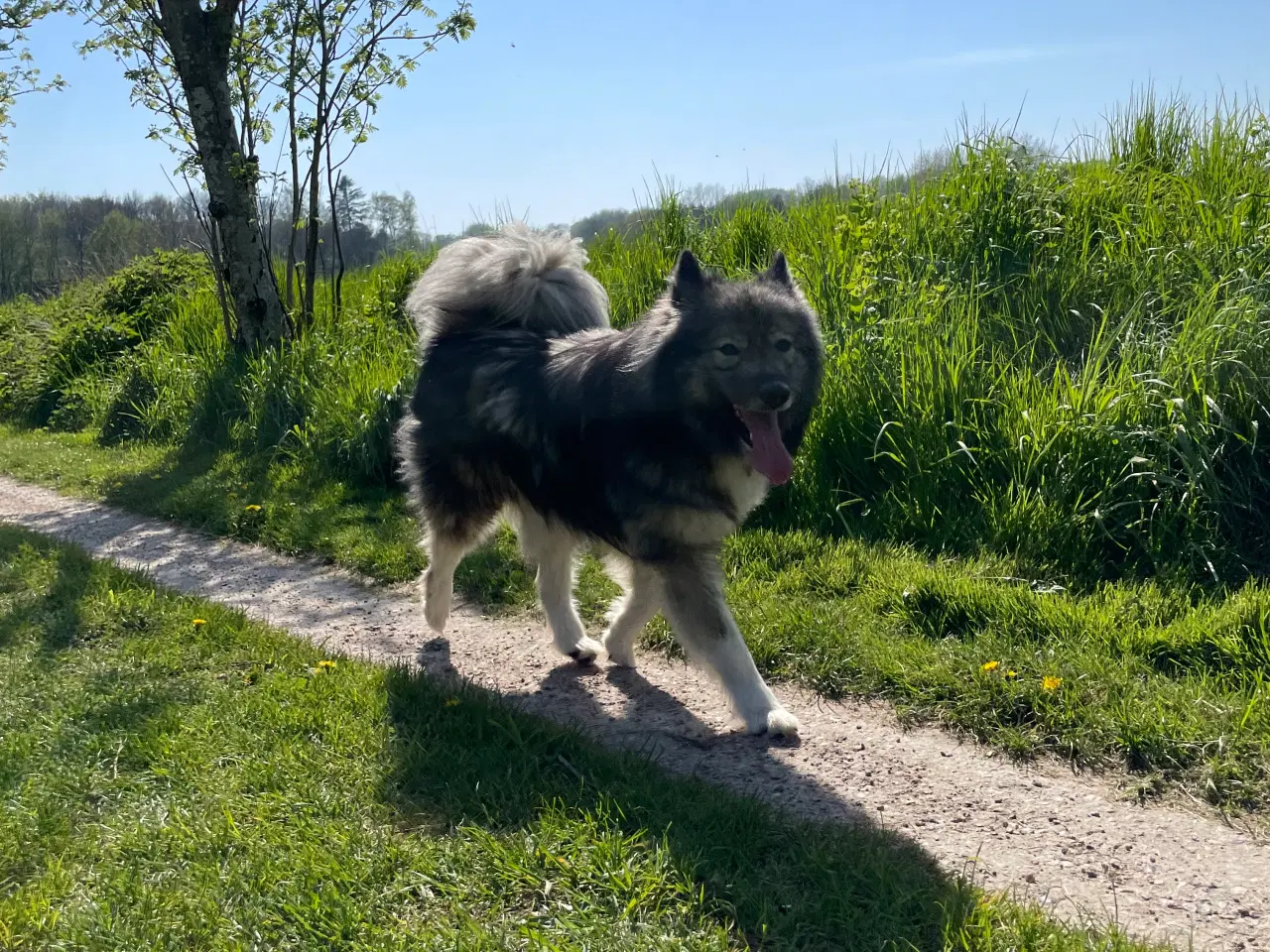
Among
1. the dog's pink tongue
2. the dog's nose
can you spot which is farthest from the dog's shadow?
the dog's nose

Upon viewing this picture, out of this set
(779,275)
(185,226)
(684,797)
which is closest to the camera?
(684,797)

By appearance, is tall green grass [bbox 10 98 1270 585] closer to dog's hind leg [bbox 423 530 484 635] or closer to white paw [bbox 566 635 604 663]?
white paw [bbox 566 635 604 663]

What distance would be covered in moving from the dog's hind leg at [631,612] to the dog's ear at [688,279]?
1.19 m

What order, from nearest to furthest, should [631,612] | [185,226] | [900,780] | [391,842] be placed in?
[391,842] < [900,780] < [631,612] < [185,226]

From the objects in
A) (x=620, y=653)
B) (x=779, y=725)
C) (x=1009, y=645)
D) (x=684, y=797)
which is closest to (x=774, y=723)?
(x=779, y=725)

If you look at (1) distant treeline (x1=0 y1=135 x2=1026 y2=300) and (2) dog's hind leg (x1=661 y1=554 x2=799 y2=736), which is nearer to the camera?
(2) dog's hind leg (x1=661 y1=554 x2=799 y2=736)

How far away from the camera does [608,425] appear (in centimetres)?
434

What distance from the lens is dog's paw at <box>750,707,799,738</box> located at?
13.6 feet

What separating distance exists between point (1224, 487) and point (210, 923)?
4.99m

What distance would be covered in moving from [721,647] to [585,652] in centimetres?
110

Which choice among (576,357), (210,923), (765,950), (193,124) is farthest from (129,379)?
(765,950)

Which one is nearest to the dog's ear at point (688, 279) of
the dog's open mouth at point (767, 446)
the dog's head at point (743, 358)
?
the dog's head at point (743, 358)

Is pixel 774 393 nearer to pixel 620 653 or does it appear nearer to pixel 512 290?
pixel 620 653

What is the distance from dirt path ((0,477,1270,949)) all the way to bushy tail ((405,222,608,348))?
1629 millimetres
